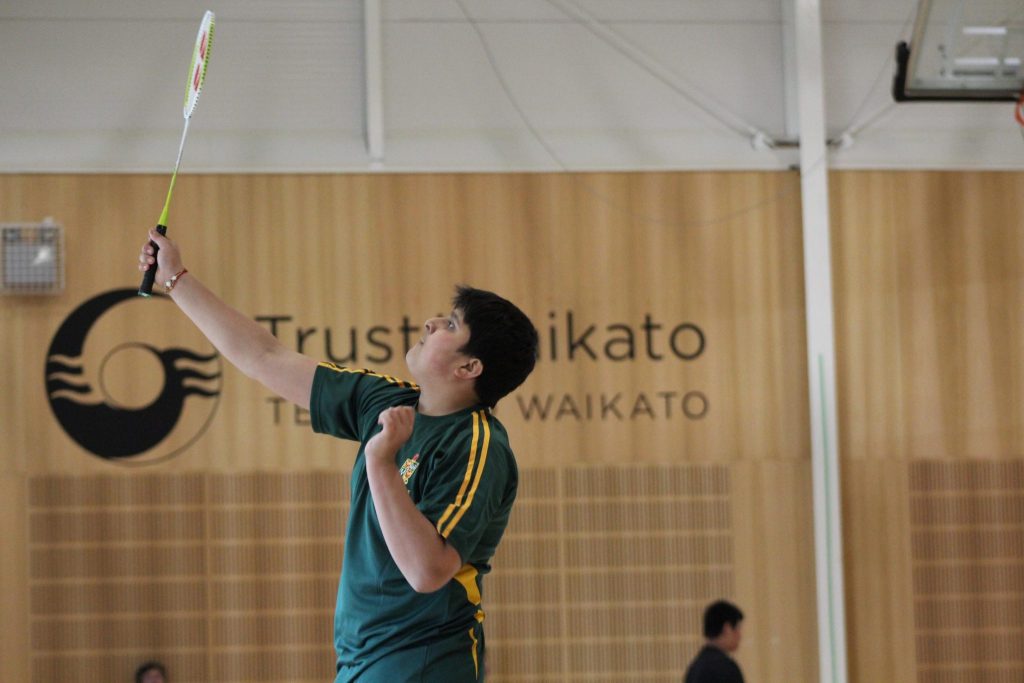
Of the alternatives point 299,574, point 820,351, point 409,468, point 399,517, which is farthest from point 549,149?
point 399,517

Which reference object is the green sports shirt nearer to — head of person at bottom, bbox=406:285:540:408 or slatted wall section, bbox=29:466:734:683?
head of person at bottom, bbox=406:285:540:408

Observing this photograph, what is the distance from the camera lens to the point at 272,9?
850cm

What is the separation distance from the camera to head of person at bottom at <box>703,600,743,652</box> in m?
6.79

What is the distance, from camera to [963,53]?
6586 mm

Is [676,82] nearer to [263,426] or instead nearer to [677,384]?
[677,384]

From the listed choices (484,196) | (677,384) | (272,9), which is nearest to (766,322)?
(677,384)

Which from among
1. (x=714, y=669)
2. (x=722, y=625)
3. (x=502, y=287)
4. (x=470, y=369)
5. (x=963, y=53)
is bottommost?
(x=714, y=669)

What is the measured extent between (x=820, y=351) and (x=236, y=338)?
6004 millimetres

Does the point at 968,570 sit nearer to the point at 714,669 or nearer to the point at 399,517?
the point at 714,669

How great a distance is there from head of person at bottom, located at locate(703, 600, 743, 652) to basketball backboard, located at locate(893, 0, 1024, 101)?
122 inches

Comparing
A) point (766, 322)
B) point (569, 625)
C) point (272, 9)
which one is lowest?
point (569, 625)

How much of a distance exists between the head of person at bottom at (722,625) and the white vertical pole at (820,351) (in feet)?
5.31

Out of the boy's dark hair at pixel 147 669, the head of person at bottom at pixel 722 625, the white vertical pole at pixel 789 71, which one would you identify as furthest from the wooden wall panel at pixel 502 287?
the head of person at bottom at pixel 722 625

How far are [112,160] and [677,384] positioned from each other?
4.32 metres
